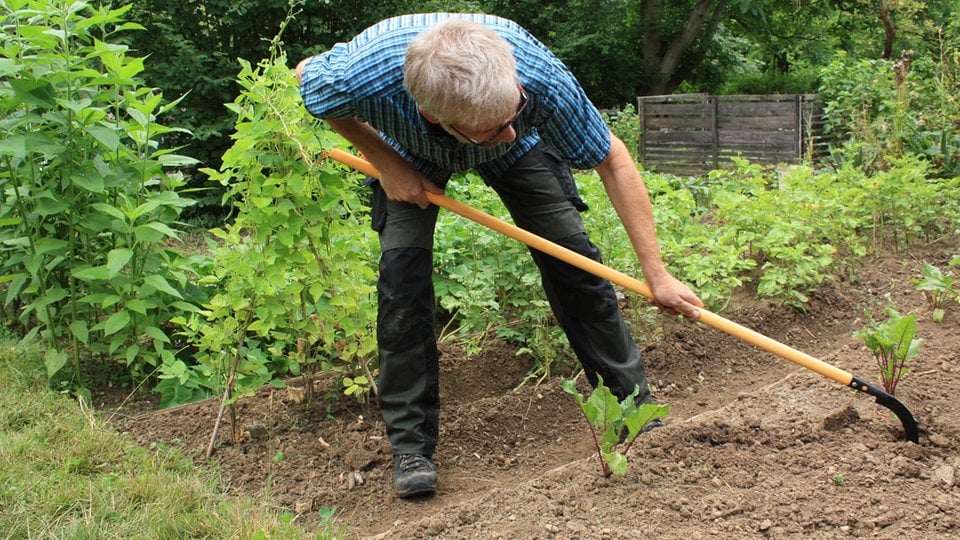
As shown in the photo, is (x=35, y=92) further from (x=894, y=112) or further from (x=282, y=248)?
(x=894, y=112)

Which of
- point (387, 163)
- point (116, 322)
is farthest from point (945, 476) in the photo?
point (116, 322)

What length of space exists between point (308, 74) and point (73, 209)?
1559 millimetres

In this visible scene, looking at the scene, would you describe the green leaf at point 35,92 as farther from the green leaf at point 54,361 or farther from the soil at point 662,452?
the soil at point 662,452

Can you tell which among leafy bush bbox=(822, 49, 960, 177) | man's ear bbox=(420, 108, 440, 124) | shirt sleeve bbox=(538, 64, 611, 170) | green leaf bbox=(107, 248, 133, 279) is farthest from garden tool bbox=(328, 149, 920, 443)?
leafy bush bbox=(822, 49, 960, 177)

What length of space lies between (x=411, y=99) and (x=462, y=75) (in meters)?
0.37

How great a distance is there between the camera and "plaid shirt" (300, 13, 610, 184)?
2543mm

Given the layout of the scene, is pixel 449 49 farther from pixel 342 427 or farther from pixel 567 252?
pixel 342 427

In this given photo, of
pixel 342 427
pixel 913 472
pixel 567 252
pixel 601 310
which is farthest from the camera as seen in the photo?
pixel 342 427

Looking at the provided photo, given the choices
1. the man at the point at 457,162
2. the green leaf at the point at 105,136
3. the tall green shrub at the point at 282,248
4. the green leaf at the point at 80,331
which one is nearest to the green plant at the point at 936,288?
the man at the point at 457,162

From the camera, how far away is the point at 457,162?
2.84m

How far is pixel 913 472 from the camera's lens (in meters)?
2.61

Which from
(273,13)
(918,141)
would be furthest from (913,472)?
(273,13)

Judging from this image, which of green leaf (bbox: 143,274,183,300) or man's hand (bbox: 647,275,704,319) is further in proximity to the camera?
green leaf (bbox: 143,274,183,300)

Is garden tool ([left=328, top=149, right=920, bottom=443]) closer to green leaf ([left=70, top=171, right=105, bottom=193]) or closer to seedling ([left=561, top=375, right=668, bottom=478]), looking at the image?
seedling ([left=561, top=375, right=668, bottom=478])
